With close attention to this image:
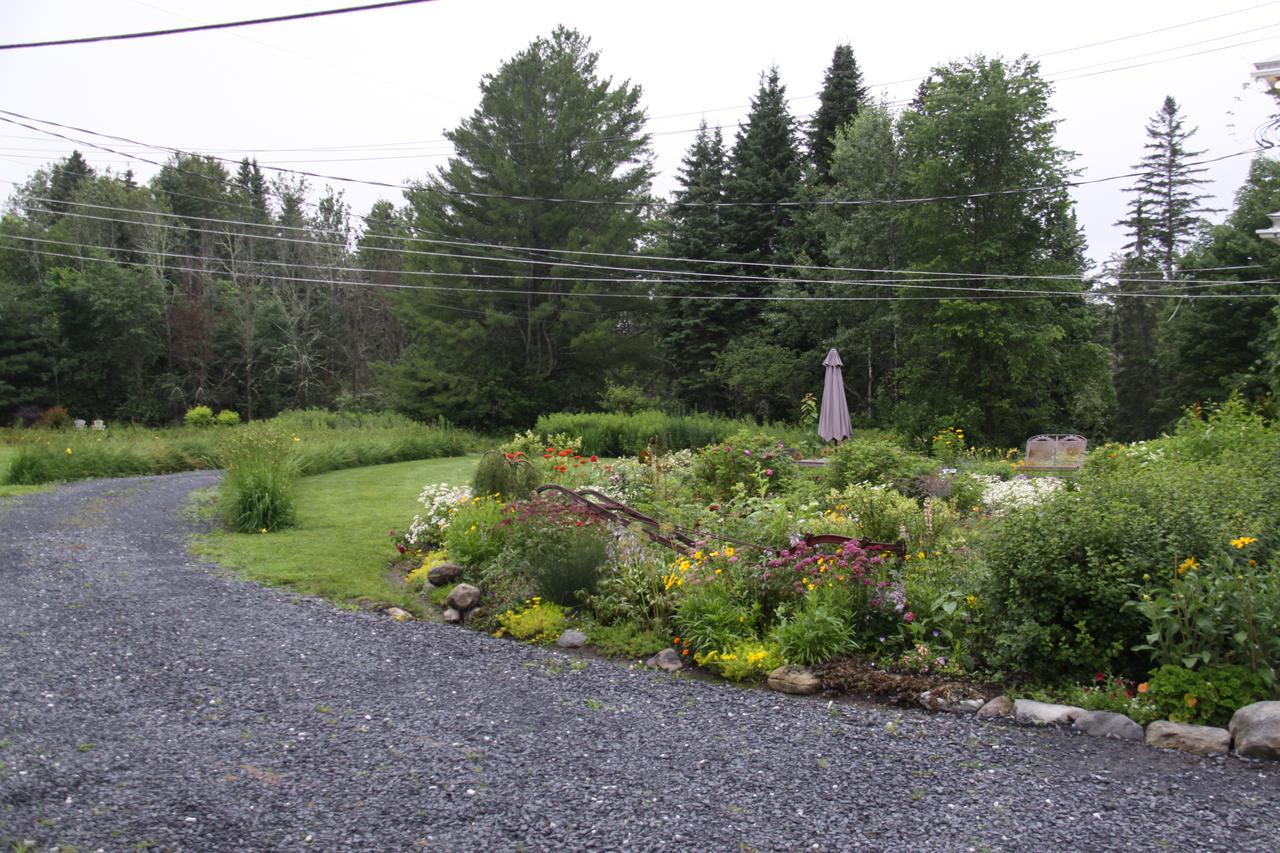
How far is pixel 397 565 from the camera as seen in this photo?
7.65 metres

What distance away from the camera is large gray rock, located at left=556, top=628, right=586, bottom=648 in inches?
207

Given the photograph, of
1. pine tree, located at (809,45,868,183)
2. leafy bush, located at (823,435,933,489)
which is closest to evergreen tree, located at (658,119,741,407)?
pine tree, located at (809,45,868,183)

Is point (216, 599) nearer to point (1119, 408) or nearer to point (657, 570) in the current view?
point (657, 570)

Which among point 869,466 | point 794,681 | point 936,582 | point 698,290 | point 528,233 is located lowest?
point 794,681

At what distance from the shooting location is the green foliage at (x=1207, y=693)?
140 inches

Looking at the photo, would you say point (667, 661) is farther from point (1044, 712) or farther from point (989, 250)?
point (989, 250)

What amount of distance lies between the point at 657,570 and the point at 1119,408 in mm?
31625

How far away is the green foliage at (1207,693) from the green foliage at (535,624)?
10.9 feet

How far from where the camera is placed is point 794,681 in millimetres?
4363

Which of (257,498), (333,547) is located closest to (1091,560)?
(333,547)

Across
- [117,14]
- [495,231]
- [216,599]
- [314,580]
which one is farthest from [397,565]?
[495,231]

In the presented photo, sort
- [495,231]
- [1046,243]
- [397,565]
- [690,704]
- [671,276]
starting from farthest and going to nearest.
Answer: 1. [671,276]
2. [495,231]
3. [1046,243]
4. [397,565]
5. [690,704]

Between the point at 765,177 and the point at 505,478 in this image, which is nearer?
the point at 505,478

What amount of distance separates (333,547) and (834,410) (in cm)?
788
